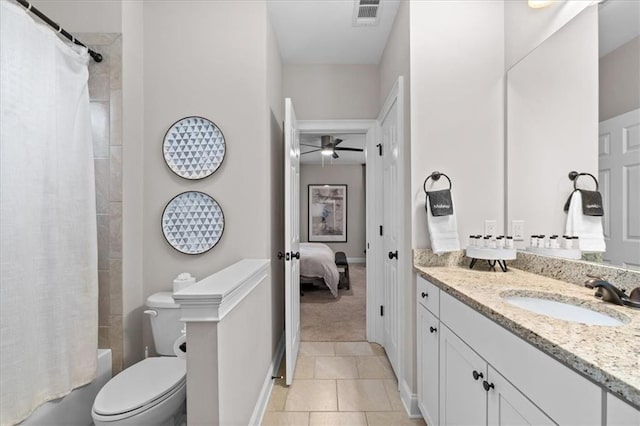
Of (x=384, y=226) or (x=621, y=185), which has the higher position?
(x=621, y=185)

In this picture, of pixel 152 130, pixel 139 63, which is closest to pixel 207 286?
pixel 152 130

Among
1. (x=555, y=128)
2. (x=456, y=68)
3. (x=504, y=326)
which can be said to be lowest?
(x=504, y=326)

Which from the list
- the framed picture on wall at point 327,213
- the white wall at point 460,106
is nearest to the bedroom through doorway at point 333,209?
the framed picture on wall at point 327,213

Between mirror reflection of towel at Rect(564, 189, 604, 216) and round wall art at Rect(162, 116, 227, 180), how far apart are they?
202 centimetres

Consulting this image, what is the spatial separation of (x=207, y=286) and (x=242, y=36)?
1.75 m

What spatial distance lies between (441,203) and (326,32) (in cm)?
174

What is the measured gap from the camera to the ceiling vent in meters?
2.11

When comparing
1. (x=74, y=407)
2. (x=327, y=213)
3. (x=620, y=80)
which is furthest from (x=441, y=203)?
(x=327, y=213)

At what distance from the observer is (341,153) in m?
6.49

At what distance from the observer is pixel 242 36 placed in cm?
204

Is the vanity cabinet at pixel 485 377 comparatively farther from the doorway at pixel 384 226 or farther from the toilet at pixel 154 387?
→ the toilet at pixel 154 387

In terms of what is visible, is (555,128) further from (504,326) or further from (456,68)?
(504,326)

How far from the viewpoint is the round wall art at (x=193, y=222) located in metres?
2.00

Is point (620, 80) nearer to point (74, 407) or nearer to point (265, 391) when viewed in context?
point (265, 391)
